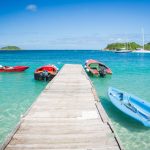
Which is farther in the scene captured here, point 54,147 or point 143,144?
point 143,144

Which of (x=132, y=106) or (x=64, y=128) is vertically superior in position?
(x=64, y=128)

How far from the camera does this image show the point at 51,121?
8.16 metres

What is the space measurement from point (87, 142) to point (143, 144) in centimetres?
326

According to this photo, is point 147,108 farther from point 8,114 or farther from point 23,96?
point 23,96

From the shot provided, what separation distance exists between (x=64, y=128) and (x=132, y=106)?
18.1 ft

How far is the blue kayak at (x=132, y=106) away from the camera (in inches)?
405

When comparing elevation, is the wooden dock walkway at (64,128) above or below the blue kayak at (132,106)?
above

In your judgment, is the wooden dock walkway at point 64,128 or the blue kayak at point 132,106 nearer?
the wooden dock walkway at point 64,128

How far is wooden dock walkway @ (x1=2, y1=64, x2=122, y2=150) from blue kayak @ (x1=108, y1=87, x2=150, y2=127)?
4.83 ft

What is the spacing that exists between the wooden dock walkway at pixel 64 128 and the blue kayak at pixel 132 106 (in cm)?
147

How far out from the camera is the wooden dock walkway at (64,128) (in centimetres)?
624

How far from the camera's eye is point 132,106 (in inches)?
477

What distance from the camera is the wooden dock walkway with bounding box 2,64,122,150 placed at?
20.5ft

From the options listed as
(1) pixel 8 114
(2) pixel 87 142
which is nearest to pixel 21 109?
(1) pixel 8 114
